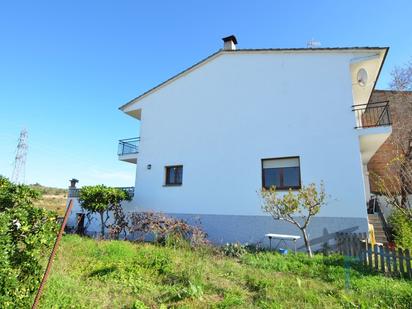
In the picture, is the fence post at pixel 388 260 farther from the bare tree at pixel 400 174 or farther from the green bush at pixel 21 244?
the green bush at pixel 21 244

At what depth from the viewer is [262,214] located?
1178 cm

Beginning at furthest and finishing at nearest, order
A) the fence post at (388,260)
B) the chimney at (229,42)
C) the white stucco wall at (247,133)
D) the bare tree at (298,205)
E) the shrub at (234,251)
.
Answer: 1. the chimney at (229,42)
2. the white stucco wall at (247,133)
3. the shrub at (234,251)
4. the bare tree at (298,205)
5. the fence post at (388,260)

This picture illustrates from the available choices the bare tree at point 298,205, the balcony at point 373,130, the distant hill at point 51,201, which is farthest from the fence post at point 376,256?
the distant hill at point 51,201

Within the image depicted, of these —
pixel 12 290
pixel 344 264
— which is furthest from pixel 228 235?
pixel 12 290

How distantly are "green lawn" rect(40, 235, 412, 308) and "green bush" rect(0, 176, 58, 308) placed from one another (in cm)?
78

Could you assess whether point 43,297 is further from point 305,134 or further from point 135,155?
point 135,155

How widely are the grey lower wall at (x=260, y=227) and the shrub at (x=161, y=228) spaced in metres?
1.04

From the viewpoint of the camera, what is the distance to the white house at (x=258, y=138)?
425 inches

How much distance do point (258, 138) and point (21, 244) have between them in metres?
10.2

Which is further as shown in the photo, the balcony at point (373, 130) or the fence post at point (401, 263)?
the balcony at point (373, 130)

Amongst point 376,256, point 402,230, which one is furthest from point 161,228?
point 402,230

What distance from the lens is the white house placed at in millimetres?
10805

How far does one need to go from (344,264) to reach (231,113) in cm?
841

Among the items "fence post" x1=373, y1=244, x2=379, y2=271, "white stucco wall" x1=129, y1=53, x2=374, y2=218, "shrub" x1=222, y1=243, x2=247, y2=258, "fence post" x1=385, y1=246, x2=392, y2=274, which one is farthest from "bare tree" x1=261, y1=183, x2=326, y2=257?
"fence post" x1=385, y1=246, x2=392, y2=274
